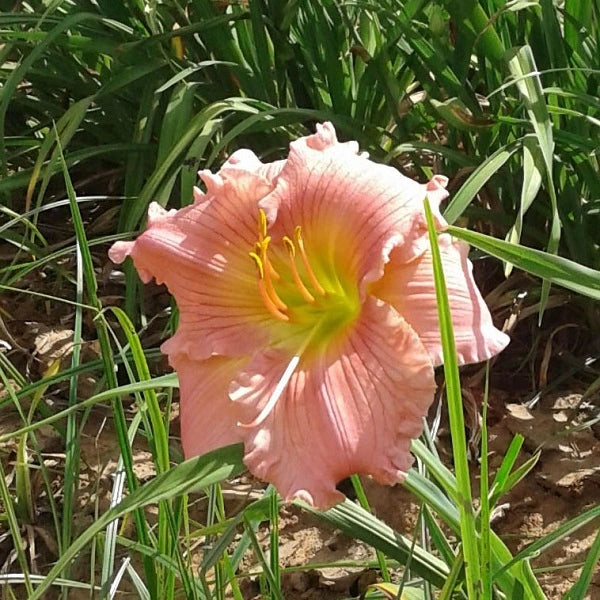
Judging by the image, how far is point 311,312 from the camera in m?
0.79

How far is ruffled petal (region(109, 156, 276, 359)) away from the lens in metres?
0.78

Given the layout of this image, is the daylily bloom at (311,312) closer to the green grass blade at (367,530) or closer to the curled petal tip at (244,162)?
the curled petal tip at (244,162)

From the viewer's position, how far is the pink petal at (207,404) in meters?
0.73

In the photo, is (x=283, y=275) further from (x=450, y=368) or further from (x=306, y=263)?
(x=450, y=368)

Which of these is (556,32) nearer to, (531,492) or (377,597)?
(531,492)

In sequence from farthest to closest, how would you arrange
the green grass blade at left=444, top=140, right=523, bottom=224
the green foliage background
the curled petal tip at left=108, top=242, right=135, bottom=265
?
the green foliage background < the green grass blade at left=444, top=140, right=523, bottom=224 < the curled petal tip at left=108, top=242, right=135, bottom=265

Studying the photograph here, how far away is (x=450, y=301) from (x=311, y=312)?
0.14 metres

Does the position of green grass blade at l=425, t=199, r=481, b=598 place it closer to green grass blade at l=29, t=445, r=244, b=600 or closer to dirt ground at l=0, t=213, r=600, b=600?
green grass blade at l=29, t=445, r=244, b=600

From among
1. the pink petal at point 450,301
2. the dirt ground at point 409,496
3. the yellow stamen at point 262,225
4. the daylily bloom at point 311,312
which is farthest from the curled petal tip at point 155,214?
the dirt ground at point 409,496

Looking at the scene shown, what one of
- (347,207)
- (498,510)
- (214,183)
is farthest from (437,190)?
(498,510)

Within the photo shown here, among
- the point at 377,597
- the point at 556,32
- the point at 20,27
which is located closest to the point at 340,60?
the point at 556,32

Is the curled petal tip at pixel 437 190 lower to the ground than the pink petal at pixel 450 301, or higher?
higher

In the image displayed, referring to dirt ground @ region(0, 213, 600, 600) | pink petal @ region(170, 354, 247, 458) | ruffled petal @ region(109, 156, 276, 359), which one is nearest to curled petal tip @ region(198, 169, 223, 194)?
ruffled petal @ region(109, 156, 276, 359)

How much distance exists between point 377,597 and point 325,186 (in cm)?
40
